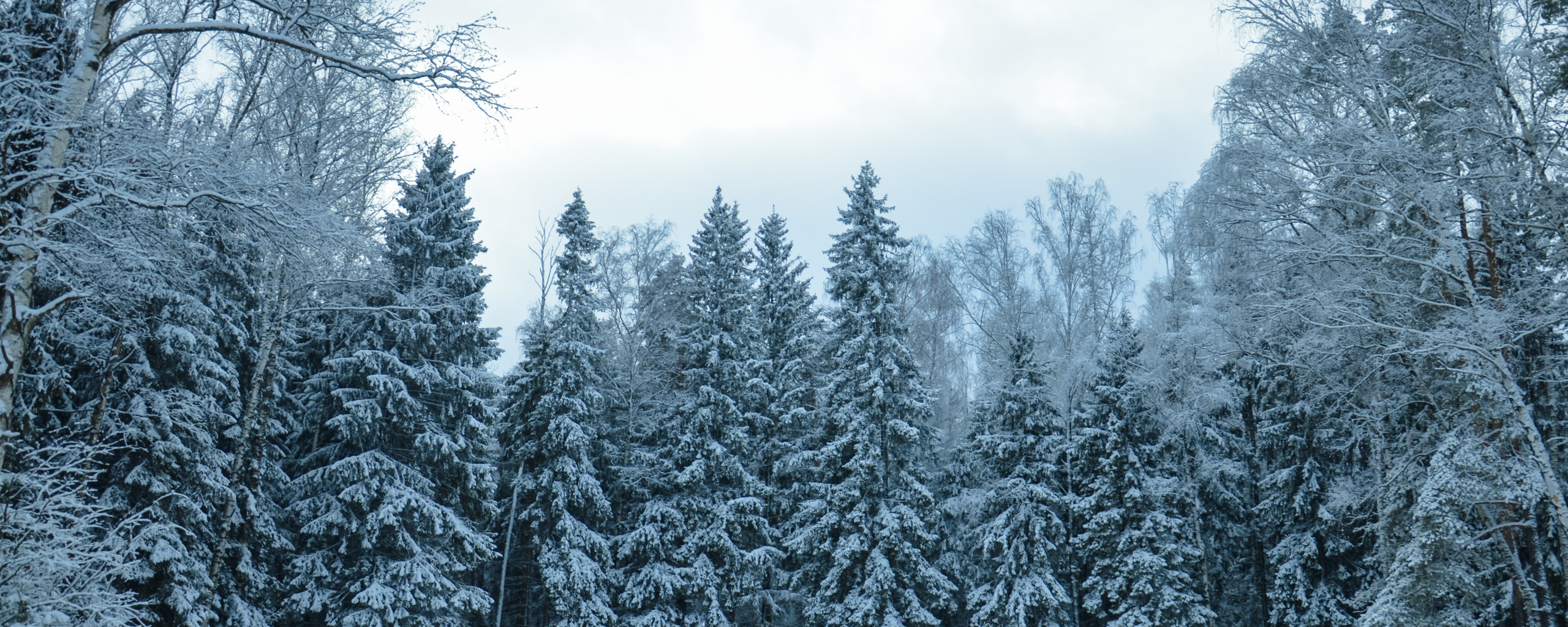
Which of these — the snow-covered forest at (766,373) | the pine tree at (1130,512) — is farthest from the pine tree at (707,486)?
the pine tree at (1130,512)

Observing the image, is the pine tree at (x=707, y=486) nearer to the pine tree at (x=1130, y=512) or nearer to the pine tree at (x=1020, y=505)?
the pine tree at (x=1020, y=505)

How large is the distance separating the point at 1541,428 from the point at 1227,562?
11106mm

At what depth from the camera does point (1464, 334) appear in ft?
36.3

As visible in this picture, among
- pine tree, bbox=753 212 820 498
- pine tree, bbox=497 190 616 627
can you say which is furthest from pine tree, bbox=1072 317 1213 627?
pine tree, bbox=497 190 616 627

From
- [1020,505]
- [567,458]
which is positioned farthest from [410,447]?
[1020,505]

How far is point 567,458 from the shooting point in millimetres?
21328

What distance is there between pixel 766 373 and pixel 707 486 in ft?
11.5

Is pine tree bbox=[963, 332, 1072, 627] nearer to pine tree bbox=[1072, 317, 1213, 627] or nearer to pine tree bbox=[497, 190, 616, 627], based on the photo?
pine tree bbox=[1072, 317, 1213, 627]

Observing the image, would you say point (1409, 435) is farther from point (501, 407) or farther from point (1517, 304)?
point (501, 407)

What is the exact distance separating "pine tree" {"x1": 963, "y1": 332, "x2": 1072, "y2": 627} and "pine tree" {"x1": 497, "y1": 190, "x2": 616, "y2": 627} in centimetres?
938

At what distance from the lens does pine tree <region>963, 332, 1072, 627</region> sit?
21.0 metres

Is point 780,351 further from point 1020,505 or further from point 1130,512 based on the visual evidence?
point 1130,512

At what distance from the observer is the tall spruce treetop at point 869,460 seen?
65.5ft

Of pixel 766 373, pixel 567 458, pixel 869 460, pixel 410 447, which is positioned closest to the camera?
pixel 410 447
